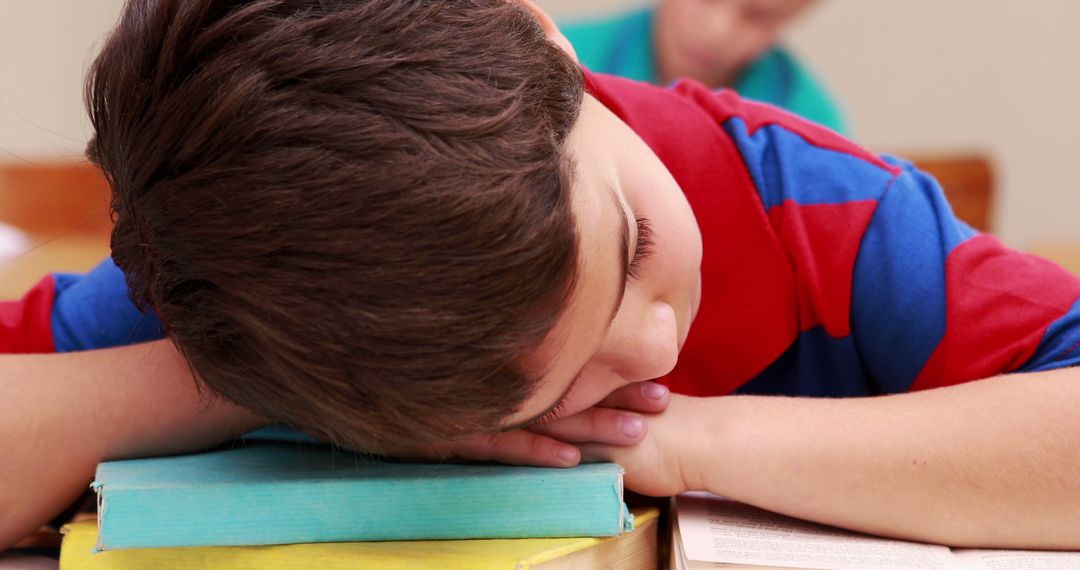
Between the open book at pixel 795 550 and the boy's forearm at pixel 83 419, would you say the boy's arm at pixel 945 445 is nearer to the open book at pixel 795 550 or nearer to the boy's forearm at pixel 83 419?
the open book at pixel 795 550

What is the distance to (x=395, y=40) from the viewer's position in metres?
0.45

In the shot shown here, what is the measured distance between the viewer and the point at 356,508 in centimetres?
48

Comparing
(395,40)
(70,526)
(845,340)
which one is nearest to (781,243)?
(845,340)

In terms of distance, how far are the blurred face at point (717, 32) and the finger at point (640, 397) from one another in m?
1.15

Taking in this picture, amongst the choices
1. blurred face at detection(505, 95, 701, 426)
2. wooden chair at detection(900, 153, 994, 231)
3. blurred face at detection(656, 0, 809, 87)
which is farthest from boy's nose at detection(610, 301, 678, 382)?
wooden chair at detection(900, 153, 994, 231)

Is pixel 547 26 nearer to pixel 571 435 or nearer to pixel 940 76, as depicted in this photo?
pixel 571 435

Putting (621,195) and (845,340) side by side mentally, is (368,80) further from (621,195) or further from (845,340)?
(845,340)

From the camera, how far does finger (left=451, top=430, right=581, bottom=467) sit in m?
0.52

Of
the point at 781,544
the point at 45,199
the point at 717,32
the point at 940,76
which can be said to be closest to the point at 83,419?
the point at 781,544

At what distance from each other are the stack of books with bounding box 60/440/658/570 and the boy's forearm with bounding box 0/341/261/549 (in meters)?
0.07

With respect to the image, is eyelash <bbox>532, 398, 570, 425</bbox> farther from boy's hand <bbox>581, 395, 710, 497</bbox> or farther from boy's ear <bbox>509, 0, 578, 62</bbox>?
boy's ear <bbox>509, 0, 578, 62</bbox>

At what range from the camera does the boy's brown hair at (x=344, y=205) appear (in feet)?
1.33

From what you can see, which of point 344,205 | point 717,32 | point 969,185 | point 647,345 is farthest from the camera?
point 969,185

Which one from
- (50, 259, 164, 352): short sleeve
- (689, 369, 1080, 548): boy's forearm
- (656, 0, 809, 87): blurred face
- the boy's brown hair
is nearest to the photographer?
the boy's brown hair
